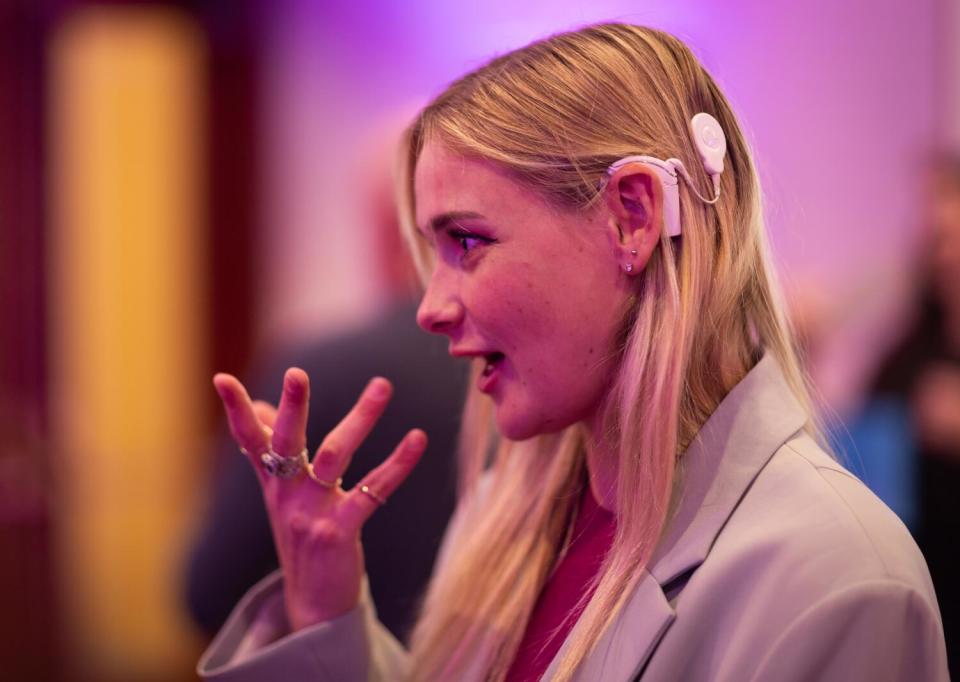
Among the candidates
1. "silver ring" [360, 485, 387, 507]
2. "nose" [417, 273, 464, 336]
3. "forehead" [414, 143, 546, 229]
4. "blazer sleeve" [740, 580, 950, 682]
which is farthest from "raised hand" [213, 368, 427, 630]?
"blazer sleeve" [740, 580, 950, 682]

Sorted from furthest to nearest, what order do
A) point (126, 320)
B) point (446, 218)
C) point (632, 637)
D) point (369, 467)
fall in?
point (126, 320) < point (369, 467) < point (446, 218) < point (632, 637)

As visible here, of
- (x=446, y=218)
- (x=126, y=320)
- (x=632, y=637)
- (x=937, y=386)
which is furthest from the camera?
(x=126, y=320)

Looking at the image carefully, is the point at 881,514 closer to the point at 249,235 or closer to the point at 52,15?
the point at 249,235

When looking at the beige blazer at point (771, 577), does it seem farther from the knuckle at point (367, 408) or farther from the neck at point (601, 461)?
the knuckle at point (367, 408)

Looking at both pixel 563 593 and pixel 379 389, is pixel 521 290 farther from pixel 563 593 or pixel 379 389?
pixel 563 593

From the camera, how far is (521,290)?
49.5 inches

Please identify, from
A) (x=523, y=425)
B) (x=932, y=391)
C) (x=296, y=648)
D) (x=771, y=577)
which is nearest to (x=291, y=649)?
(x=296, y=648)

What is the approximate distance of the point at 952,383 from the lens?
2.51m

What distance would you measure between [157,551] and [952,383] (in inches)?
135

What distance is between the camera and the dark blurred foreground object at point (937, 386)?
7.59ft

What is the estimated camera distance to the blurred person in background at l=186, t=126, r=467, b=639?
203cm

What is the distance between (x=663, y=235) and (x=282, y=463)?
1.82 ft

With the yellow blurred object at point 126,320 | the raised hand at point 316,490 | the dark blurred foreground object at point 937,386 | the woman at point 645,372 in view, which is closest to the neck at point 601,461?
the woman at point 645,372

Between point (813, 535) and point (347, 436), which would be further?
point (347, 436)
